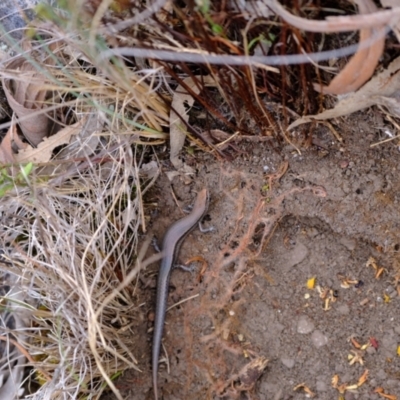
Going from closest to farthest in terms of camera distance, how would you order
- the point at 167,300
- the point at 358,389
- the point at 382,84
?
the point at 382,84
the point at 358,389
the point at 167,300

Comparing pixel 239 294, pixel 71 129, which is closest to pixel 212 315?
pixel 239 294

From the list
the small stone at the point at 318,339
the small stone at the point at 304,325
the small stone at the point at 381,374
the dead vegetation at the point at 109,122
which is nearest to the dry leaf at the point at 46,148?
the dead vegetation at the point at 109,122

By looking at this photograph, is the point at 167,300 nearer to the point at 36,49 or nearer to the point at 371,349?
the point at 371,349

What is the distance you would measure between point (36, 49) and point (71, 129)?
1.50 ft

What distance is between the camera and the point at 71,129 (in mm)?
3264

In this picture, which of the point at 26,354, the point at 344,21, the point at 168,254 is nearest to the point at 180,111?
the point at 168,254

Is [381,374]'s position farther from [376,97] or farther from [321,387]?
[376,97]

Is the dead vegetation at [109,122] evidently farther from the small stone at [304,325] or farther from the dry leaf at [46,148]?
the small stone at [304,325]

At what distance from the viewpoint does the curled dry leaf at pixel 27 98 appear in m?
3.20

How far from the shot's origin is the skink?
322 cm

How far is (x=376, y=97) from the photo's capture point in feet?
9.30

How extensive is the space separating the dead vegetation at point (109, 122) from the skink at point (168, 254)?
16 centimetres

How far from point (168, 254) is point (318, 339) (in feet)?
2.99

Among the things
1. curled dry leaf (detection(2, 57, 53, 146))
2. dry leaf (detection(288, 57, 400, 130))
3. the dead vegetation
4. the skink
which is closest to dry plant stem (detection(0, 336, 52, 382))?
the dead vegetation
